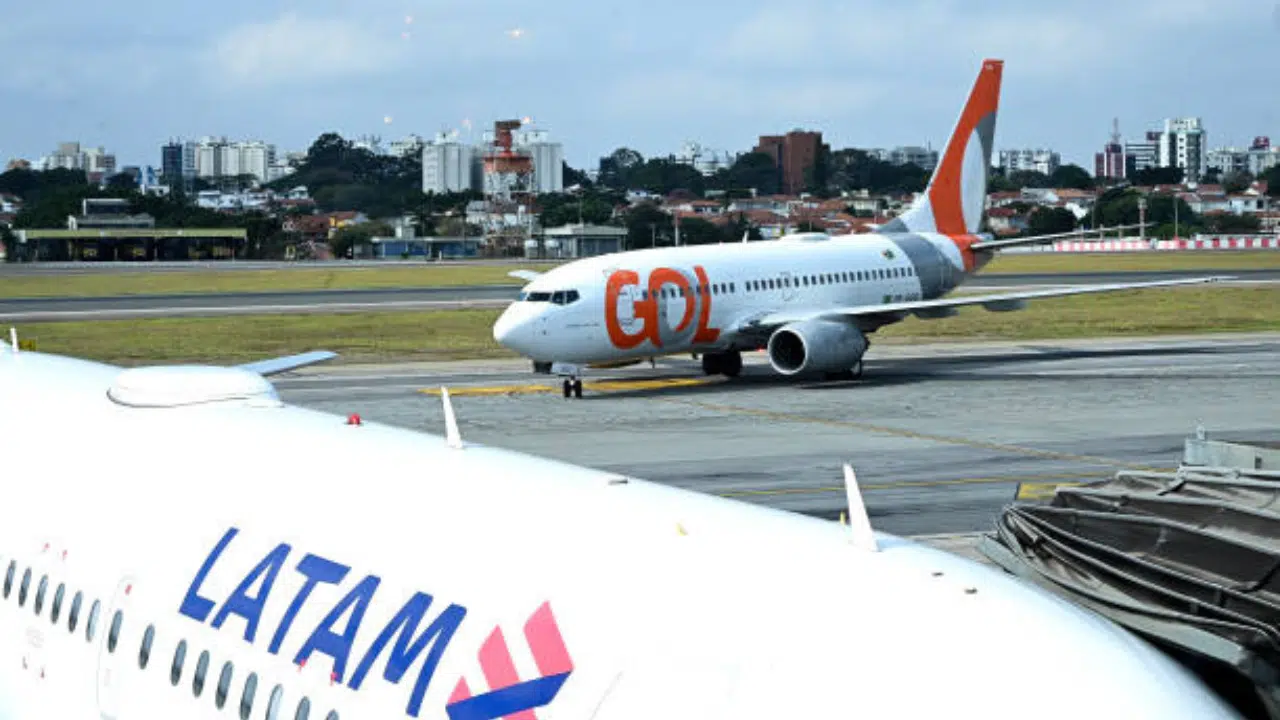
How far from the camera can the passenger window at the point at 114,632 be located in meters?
10.3

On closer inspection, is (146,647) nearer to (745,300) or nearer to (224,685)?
(224,685)

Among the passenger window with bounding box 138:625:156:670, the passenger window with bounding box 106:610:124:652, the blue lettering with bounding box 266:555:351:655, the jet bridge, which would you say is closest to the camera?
the jet bridge

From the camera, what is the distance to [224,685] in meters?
8.97

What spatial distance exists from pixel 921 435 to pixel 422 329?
36142 mm

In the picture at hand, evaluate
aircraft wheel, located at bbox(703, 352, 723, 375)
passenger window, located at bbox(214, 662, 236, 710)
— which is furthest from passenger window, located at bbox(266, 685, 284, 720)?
aircraft wheel, located at bbox(703, 352, 723, 375)

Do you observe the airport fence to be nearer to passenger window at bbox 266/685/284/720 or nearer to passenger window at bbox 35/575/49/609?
passenger window at bbox 35/575/49/609

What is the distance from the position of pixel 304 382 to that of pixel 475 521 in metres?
41.9

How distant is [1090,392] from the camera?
43531 mm

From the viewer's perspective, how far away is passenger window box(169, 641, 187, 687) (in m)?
9.47

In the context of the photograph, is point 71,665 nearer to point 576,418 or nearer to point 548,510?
point 548,510

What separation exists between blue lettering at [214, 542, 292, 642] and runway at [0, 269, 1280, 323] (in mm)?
70415

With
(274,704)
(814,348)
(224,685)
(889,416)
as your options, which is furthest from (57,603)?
(814,348)

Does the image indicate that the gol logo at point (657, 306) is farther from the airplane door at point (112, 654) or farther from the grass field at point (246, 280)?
the grass field at point (246, 280)

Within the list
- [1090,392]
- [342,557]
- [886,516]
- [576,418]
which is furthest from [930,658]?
[1090,392]
